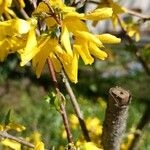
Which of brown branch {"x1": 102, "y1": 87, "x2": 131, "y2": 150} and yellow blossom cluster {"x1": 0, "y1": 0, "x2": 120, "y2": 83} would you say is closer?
yellow blossom cluster {"x1": 0, "y1": 0, "x2": 120, "y2": 83}

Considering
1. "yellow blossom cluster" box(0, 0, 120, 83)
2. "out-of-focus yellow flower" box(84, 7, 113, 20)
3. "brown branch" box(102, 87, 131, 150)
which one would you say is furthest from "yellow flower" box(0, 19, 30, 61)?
"brown branch" box(102, 87, 131, 150)

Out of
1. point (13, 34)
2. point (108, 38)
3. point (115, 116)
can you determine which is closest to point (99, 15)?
point (108, 38)

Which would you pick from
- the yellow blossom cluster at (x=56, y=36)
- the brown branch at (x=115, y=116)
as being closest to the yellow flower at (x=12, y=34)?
the yellow blossom cluster at (x=56, y=36)

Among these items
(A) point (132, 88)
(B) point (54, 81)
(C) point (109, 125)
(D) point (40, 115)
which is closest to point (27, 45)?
(B) point (54, 81)

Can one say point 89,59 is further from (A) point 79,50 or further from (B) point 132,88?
(B) point 132,88

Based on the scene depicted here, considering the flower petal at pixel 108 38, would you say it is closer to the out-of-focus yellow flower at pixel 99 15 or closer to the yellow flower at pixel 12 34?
the out-of-focus yellow flower at pixel 99 15

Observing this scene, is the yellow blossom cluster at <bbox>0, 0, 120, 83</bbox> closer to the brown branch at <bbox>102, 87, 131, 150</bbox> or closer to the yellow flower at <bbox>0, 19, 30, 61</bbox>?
the yellow flower at <bbox>0, 19, 30, 61</bbox>

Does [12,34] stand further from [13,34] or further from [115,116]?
[115,116]
